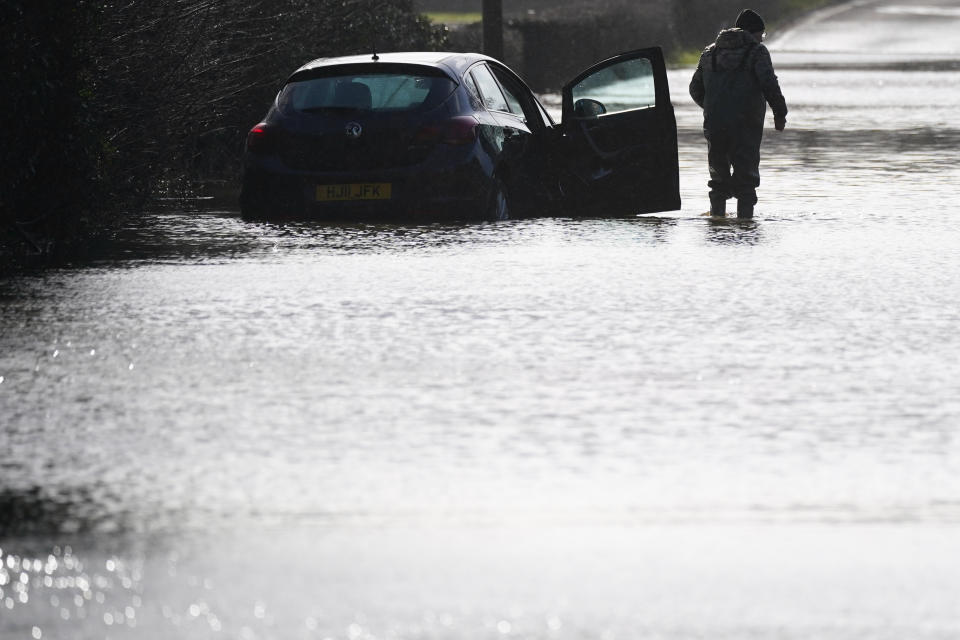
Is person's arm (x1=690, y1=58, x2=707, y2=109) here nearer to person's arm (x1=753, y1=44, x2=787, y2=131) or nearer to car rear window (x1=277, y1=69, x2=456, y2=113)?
person's arm (x1=753, y1=44, x2=787, y2=131)

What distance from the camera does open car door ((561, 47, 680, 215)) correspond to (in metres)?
15.9

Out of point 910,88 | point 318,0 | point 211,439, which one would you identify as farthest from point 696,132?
point 211,439

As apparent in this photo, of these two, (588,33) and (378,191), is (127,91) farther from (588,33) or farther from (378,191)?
(588,33)

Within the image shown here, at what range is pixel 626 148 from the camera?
1599 cm

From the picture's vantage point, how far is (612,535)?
6098 mm

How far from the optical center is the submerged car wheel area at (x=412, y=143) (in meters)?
14.8

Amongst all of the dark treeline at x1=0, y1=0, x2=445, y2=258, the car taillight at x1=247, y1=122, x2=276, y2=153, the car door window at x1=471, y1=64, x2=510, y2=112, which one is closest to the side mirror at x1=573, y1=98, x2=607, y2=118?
the car door window at x1=471, y1=64, x2=510, y2=112

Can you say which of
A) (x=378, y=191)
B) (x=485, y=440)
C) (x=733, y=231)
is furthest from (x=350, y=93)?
(x=485, y=440)

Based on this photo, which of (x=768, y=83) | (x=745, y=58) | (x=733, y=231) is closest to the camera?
(x=733, y=231)

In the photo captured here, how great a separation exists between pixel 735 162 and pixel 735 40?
96 cm

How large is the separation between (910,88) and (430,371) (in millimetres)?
30164

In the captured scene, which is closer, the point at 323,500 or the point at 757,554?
the point at 757,554

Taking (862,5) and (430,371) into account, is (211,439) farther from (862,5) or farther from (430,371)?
(862,5)

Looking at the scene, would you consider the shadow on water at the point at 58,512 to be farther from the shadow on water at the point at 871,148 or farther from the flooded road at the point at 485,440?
the shadow on water at the point at 871,148
